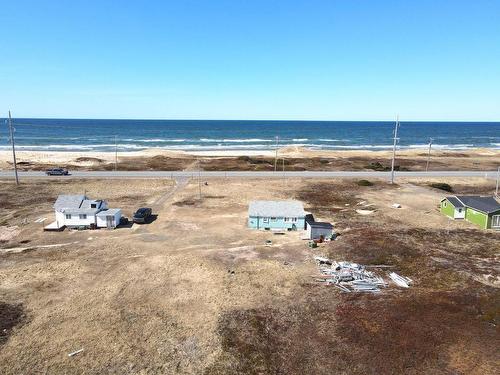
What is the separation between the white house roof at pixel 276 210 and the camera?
36097 mm

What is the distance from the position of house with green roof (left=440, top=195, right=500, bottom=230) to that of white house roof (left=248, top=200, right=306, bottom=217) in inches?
677

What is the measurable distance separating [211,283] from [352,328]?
9.61m

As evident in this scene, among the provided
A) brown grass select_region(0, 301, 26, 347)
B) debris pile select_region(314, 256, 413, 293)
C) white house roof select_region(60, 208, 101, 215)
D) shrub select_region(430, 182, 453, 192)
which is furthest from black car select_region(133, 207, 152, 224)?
shrub select_region(430, 182, 453, 192)

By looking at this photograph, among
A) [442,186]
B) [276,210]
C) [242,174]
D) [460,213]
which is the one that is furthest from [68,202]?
[442,186]

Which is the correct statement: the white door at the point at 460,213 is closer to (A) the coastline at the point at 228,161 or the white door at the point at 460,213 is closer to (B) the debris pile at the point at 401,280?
(B) the debris pile at the point at 401,280

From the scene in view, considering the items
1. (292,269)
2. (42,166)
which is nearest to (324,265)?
(292,269)

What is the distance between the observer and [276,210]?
3684 cm

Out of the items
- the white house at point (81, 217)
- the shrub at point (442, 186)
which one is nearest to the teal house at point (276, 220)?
the white house at point (81, 217)

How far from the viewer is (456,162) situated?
8631 centimetres

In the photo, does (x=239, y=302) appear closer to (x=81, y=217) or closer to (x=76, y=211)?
(x=81, y=217)

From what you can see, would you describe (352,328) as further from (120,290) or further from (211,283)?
(120,290)

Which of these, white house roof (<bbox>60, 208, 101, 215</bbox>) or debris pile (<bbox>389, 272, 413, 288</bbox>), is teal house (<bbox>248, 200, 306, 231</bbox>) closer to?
debris pile (<bbox>389, 272, 413, 288</bbox>)

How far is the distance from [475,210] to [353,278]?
836 inches

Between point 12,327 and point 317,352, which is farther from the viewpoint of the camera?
point 12,327
